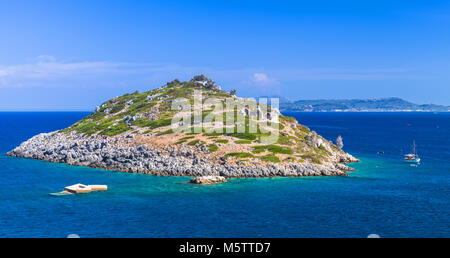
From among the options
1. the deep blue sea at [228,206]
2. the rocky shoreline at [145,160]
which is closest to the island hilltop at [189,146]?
the rocky shoreline at [145,160]

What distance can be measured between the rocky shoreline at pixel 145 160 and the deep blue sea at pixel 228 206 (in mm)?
3909

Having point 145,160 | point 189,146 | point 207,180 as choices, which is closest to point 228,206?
point 207,180

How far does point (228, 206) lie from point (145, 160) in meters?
36.7

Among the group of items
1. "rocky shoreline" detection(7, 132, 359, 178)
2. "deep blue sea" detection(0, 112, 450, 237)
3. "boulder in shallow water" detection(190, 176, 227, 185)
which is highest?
"rocky shoreline" detection(7, 132, 359, 178)

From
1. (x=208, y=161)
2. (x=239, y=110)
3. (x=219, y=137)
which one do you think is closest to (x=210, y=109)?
(x=239, y=110)

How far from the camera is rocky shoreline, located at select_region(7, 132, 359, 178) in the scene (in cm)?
7888

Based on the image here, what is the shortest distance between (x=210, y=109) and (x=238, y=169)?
46.9 m

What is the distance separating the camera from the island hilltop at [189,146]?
81.1 m

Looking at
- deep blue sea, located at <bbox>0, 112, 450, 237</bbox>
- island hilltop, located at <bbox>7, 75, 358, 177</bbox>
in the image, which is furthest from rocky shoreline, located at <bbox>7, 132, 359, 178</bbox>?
deep blue sea, located at <bbox>0, 112, 450, 237</bbox>

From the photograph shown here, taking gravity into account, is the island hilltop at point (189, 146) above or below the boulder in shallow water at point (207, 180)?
above

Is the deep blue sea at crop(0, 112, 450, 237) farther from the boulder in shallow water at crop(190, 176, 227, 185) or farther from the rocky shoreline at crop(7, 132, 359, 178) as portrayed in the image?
the rocky shoreline at crop(7, 132, 359, 178)

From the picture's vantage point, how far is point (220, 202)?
5700 centimetres

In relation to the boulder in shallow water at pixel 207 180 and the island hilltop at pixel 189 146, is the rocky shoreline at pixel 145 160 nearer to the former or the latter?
the island hilltop at pixel 189 146
